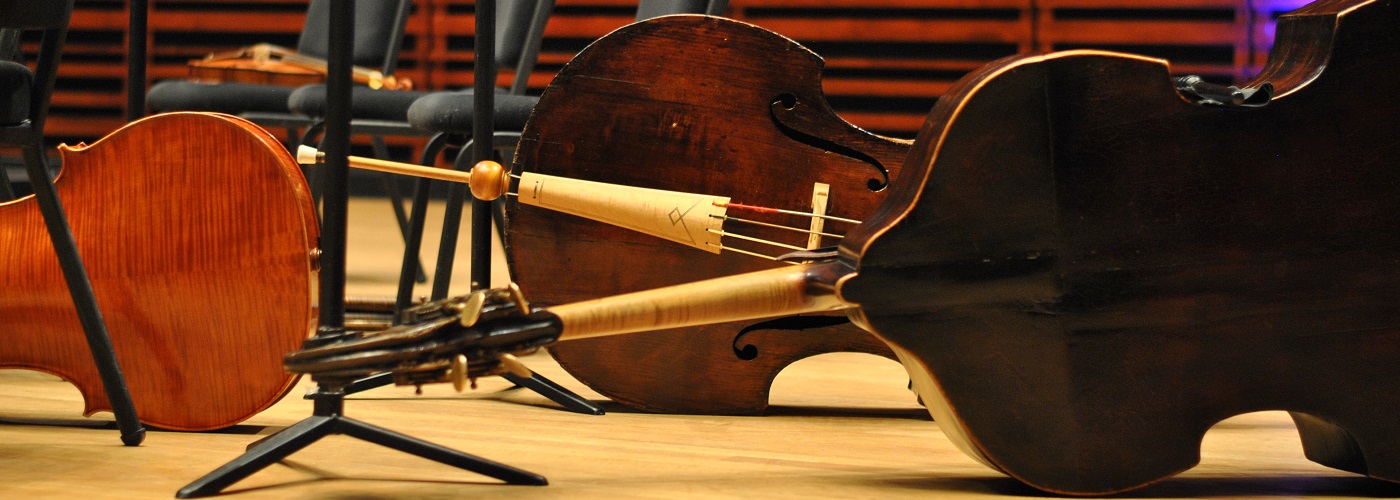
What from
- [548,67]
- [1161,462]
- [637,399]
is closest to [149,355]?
[637,399]

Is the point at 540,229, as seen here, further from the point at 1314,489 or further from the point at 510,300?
the point at 1314,489

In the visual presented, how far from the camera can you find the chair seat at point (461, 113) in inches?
81.7

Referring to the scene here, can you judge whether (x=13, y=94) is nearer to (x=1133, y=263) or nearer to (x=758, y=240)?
(x=758, y=240)

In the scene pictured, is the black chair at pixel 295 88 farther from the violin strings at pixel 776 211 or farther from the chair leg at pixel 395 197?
the violin strings at pixel 776 211

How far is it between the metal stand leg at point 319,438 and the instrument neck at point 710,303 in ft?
→ 0.69

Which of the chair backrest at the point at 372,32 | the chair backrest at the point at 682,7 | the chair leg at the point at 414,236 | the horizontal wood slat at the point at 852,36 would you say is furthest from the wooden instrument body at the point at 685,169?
the horizontal wood slat at the point at 852,36

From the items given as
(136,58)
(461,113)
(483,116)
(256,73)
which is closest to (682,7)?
(461,113)

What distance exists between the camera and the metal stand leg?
3.96ft

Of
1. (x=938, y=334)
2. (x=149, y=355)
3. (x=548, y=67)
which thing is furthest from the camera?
(x=548, y=67)

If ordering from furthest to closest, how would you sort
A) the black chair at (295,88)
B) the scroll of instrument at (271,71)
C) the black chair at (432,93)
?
the scroll of instrument at (271,71), the black chair at (295,88), the black chair at (432,93)

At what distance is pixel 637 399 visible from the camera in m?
1.71

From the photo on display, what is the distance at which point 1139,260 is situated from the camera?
1.26 m

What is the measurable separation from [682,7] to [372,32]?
52.8 inches

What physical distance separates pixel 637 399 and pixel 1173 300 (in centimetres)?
70
